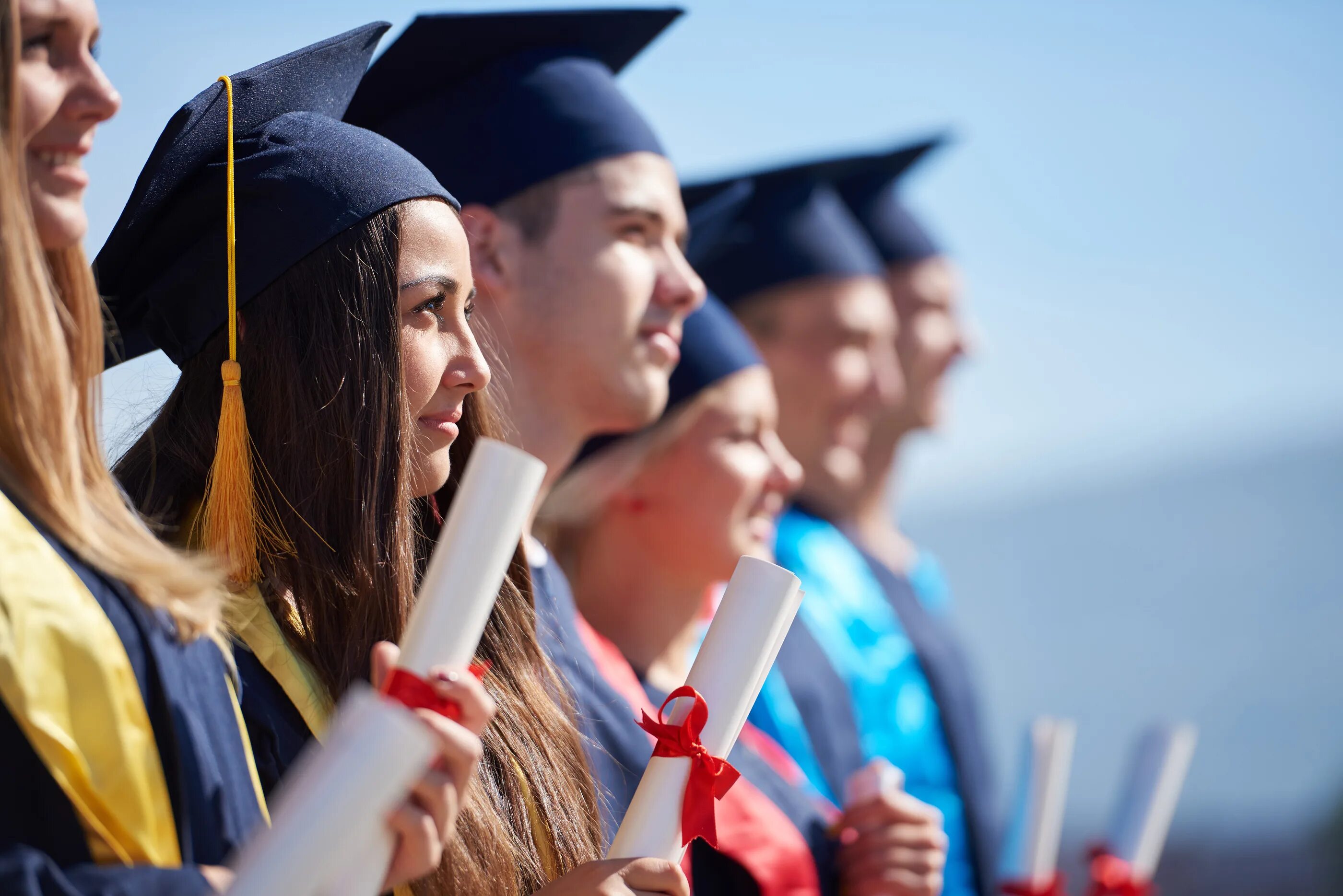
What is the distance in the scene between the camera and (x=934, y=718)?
395 centimetres

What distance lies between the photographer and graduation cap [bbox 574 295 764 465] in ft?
10.2

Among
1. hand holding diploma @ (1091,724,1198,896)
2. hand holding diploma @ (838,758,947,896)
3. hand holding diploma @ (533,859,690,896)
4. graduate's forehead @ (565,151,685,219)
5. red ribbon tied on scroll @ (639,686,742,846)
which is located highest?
graduate's forehead @ (565,151,685,219)

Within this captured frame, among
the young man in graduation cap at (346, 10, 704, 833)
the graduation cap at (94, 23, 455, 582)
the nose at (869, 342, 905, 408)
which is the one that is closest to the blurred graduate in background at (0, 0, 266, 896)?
the graduation cap at (94, 23, 455, 582)

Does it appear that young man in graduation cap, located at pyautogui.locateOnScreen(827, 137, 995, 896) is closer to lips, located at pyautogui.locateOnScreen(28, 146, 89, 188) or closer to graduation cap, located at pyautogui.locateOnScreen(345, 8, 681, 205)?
graduation cap, located at pyautogui.locateOnScreen(345, 8, 681, 205)

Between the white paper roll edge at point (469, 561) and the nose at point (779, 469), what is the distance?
6.23 ft

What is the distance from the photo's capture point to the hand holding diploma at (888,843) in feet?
8.01

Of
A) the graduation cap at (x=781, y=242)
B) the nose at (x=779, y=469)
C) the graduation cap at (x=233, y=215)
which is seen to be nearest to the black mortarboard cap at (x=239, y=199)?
the graduation cap at (x=233, y=215)

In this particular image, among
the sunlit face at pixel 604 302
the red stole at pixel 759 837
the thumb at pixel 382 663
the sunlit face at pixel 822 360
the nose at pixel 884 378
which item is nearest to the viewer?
the thumb at pixel 382 663

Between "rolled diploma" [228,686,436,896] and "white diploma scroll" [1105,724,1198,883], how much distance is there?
6.44 feet

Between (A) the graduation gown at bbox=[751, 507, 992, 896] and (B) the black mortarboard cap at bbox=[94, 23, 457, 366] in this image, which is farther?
(A) the graduation gown at bbox=[751, 507, 992, 896]

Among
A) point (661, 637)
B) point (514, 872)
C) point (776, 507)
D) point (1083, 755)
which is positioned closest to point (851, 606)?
point (776, 507)

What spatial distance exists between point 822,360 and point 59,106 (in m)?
2.95

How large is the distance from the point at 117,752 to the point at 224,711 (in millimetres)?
166

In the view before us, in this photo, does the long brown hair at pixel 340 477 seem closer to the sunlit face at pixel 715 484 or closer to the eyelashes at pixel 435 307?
the eyelashes at pixel 435 307
